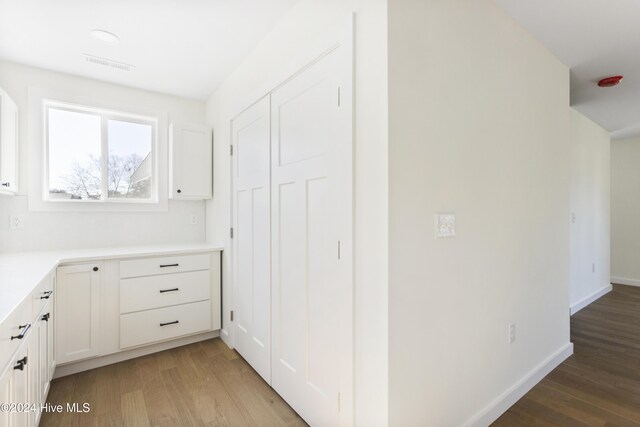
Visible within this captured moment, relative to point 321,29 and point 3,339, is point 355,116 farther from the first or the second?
point 3,339

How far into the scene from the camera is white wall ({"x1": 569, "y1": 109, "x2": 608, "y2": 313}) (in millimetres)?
3570

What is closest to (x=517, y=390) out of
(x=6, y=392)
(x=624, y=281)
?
(x=6, y=392)

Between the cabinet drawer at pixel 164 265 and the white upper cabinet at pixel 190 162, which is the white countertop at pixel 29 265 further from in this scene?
the white upper cabinet at pixel 190 162

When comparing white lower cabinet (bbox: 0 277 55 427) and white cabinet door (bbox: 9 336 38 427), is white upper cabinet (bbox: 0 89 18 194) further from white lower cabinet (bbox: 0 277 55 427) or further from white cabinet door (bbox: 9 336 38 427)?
white cabinet door (bbox: 9 336 38 427)

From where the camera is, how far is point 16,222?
8.04 feet

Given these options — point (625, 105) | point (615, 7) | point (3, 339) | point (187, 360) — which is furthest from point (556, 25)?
point (187, 360)

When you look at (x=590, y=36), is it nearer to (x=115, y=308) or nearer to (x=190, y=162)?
(x=190, y=162)

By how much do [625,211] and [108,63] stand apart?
7.12 metres

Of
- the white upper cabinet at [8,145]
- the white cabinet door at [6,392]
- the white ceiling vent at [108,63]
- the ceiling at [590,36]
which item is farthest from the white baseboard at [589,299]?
the white upper cabinet at [8,145]

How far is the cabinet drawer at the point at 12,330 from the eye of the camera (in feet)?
3.13

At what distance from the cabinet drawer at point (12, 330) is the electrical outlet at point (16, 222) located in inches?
66.9

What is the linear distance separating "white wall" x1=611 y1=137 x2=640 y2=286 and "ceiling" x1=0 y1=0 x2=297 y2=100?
5918mm

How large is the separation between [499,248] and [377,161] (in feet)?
3.47

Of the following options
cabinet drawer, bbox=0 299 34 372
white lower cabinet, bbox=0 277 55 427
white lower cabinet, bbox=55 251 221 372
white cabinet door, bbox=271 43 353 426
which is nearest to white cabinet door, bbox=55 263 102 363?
white lower cabinet, bbox=55 251 221 372
